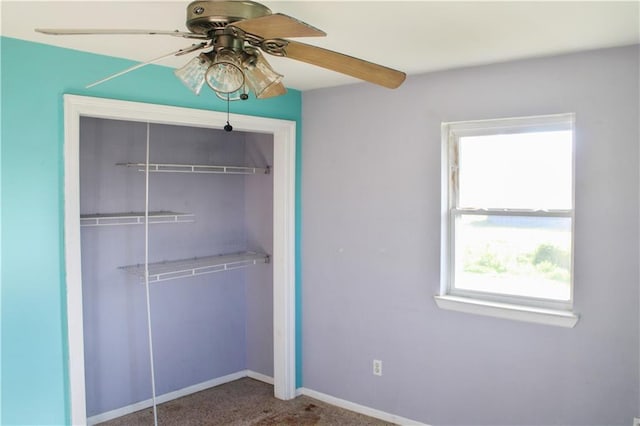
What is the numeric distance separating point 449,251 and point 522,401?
96cm

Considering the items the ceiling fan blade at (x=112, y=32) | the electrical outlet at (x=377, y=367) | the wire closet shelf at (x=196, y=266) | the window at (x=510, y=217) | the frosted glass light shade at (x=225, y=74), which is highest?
the ceiling fan blade at (x=112, y=32)

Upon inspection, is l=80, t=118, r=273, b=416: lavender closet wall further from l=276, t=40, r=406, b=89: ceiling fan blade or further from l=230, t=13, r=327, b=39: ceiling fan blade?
l=230, t=13, r=327, b=39: ceiling fan blade

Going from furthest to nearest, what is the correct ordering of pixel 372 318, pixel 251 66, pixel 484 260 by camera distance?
pixel 372 318 < pixel 484 260 < pixel 251 66

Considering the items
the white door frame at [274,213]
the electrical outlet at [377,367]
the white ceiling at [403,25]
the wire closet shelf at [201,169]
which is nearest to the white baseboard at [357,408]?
the white door frame at [274,213]

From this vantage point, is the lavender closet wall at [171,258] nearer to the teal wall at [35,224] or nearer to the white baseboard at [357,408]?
the white baseboard at [357,408]

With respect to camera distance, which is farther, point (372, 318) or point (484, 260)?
point (372, 318)

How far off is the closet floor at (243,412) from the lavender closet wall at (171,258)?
0.56 ft

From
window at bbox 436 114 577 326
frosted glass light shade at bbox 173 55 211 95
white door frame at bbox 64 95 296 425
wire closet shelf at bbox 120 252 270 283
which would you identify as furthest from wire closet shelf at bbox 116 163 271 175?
frosted glass light shade at bbox 173 55 211 95

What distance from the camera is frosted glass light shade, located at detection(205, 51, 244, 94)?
165 cm

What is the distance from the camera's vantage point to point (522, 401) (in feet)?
9.77

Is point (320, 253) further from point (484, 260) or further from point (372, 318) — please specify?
point (484, 260)

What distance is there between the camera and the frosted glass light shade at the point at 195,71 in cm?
172

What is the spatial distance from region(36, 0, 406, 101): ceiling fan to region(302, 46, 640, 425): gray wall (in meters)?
1.31

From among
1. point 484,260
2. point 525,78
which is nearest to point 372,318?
point 484,260
